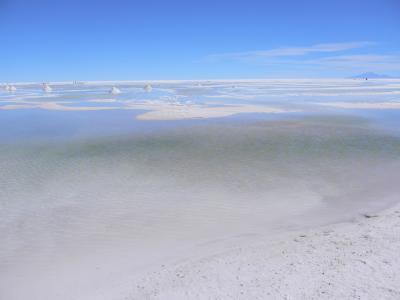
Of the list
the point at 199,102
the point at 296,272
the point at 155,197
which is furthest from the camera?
the point at 199,102

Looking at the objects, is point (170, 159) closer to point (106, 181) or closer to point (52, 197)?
point (106, 181)

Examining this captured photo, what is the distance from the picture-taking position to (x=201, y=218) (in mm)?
6711

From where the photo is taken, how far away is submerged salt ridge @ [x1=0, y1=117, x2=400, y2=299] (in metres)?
5.30

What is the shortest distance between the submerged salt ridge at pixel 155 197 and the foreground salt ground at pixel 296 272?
0.61 meters

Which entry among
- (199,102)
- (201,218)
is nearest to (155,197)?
(201,218)

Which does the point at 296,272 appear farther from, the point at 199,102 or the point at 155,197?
the point at 199,102

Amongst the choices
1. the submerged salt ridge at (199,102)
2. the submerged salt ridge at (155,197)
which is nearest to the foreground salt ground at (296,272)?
the submerged salt ridge at (155,197)

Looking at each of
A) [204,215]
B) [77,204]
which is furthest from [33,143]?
[204,215]

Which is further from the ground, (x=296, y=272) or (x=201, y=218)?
(x=296, y=272)

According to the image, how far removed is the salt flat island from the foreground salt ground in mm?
20

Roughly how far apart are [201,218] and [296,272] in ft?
8.61

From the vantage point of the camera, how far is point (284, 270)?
4.51 meters

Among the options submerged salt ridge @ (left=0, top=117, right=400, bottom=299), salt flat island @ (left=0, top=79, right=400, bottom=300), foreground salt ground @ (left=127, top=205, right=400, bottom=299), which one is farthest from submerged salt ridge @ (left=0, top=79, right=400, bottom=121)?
foreground salt ground @ (left=127, top=205, right=400, bottom=299)

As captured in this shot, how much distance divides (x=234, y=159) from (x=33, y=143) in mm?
8675
